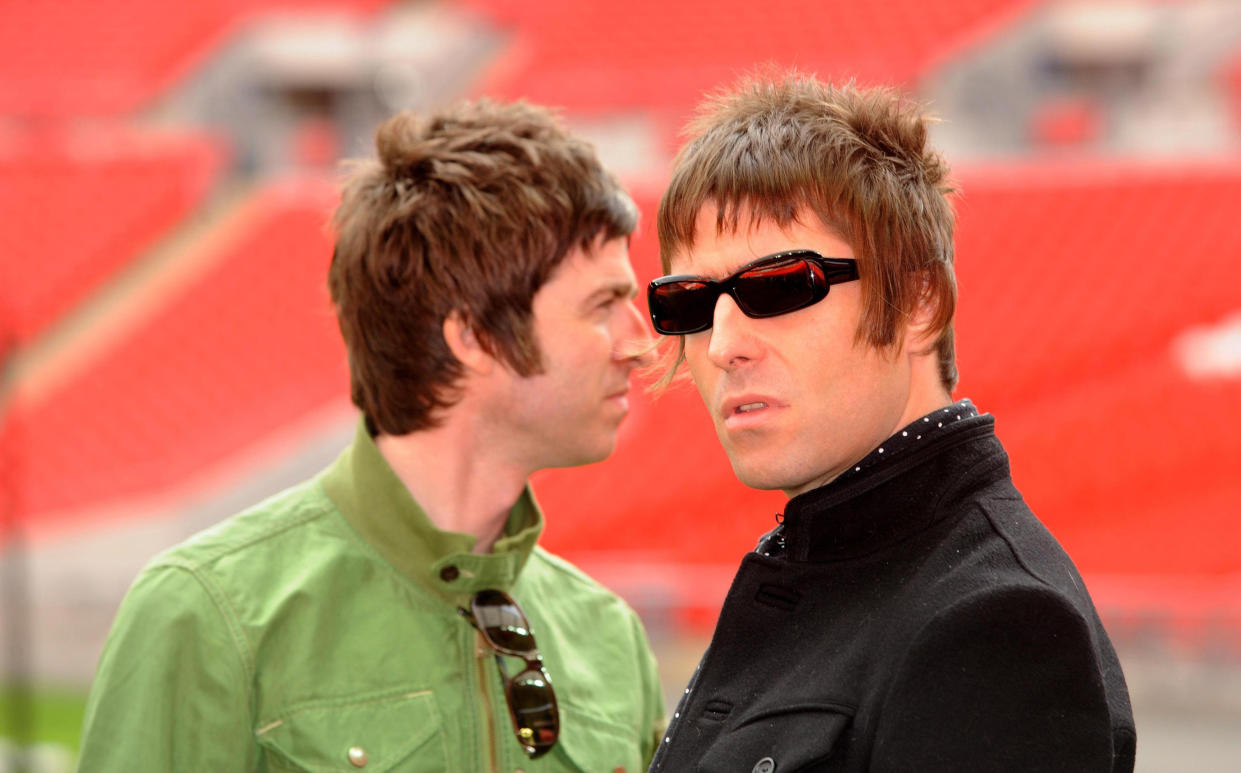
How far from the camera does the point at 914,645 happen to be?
111cm

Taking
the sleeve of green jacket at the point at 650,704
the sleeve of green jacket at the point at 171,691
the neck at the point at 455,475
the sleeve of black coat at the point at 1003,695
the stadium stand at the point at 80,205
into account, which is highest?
the stadium stand at the point at 80,205

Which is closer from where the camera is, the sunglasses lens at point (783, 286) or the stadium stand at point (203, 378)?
the sunglasses lens at point (783, 286)

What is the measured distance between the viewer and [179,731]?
5.46 ft

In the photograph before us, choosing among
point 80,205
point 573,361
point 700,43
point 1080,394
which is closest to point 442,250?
point 573,361

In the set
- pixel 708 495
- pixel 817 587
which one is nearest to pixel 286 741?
pixel 817 587

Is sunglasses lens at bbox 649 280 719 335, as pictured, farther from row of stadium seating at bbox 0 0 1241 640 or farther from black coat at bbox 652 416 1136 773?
row of stadium seating at bbox 0 0 1241 640

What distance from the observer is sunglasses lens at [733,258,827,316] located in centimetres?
123

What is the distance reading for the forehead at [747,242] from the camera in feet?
A: 4.10

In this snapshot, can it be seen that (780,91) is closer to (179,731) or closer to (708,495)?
(179,731)

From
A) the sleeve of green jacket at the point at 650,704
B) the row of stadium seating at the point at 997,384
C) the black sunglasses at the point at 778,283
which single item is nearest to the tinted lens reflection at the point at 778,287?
the black sunglasses at the point at 778,283

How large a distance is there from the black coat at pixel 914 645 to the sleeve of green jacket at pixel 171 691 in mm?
611

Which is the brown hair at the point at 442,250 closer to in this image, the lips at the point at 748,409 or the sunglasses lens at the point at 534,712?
the sunglasses lens at the point at 534,712

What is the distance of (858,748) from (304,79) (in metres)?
13.9

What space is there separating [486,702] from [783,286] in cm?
89
